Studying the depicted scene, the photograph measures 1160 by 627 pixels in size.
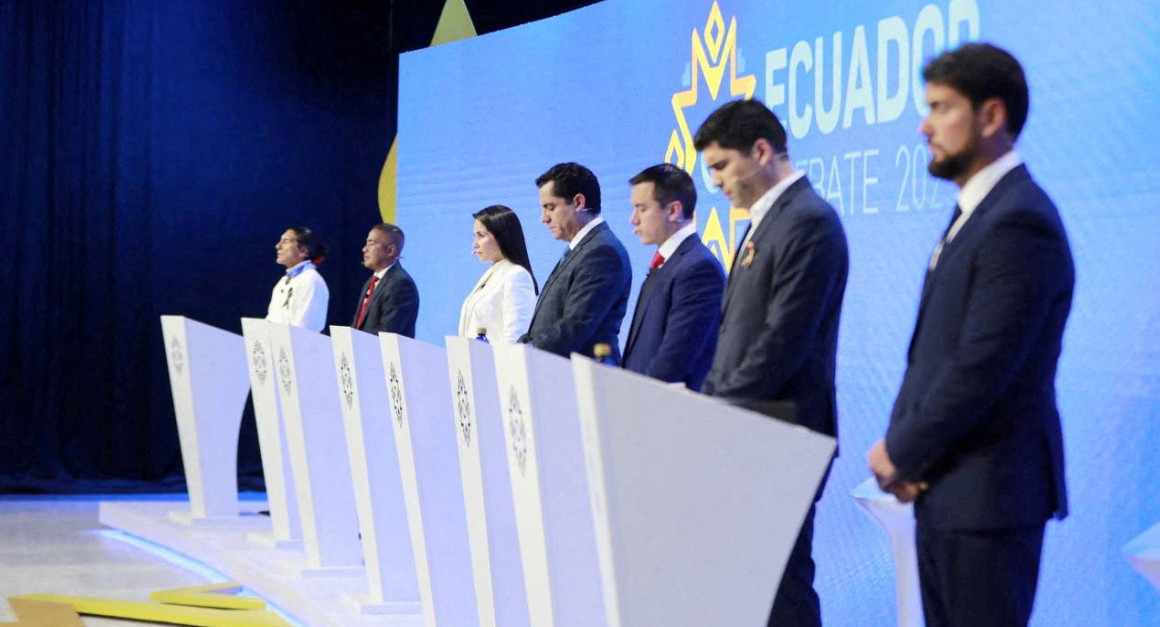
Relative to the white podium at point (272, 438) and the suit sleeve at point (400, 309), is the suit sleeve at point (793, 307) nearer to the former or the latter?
the white podium at point (272, 438)

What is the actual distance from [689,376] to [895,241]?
960 millimetres

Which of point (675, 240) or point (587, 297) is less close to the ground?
point (675, 240)

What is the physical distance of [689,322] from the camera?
3285 mm

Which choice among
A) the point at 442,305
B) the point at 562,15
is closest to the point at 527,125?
the point at 562,15

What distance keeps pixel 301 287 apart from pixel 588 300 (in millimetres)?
3286

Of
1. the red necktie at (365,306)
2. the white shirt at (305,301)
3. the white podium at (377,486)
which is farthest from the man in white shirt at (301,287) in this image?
the white podium at (377,486)

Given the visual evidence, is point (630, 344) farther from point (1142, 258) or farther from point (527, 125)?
point (527, 125)

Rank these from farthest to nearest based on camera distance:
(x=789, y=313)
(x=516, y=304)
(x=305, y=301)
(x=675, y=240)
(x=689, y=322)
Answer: (x=305, y=301) < (x=516, y=304) < (x=675, y=240) < (x=689, y=322) < (x=789, y=313)

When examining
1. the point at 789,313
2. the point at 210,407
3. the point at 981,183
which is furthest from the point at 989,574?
the point at 210,407

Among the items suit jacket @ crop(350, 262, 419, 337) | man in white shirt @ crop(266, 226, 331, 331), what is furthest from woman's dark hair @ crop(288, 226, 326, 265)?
suit jacket @ crop(350, 262, 419, 337)

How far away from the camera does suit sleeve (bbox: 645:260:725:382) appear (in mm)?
3275

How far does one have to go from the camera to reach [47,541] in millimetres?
6336

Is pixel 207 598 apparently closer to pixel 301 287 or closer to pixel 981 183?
pixel 301 287

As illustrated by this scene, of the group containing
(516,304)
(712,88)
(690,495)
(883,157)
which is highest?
(712,88)
